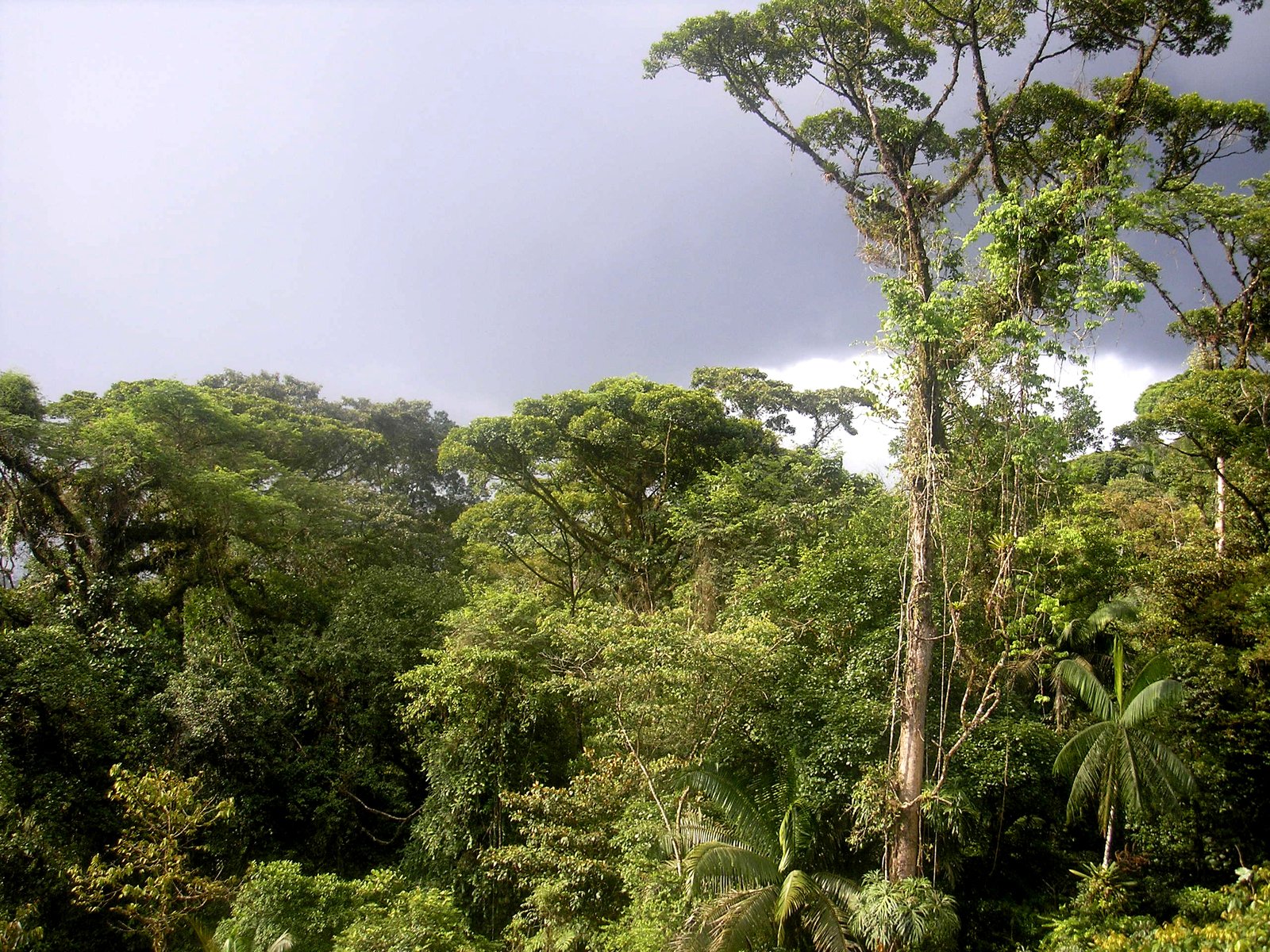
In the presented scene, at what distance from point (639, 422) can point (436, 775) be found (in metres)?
7.71

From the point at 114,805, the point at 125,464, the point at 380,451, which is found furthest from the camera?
the point at 380,451

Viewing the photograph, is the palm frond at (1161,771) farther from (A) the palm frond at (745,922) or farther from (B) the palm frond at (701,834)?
(B) the palm frond at (701,834)

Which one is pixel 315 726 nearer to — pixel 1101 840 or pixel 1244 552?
pixel 1101 840

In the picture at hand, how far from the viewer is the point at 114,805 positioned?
383 inches

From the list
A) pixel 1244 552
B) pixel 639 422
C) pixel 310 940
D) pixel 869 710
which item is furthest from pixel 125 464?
pixel 1244 552

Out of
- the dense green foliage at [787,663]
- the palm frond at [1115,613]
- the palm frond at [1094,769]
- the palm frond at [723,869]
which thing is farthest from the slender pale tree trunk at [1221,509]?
the palm frond at [723,869]

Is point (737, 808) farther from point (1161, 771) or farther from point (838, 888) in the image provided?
point (1161, 771)

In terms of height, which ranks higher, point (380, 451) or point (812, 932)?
point (380, 451)

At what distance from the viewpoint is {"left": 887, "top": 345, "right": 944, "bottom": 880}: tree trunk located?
6.81 meters

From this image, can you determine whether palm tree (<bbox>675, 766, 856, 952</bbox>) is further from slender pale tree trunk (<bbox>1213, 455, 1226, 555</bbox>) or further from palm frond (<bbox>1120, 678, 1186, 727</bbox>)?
slender pale tree trunk (<bbox>1213, 455, 1226, 555</bbox>)

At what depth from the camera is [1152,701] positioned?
739 cm

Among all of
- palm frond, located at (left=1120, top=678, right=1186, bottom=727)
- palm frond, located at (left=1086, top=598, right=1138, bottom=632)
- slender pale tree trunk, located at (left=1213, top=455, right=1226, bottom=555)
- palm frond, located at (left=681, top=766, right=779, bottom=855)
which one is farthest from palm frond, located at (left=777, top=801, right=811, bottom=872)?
slender pale tree trunk, located at (left=1213, top=455, right=1226, bottom=555)

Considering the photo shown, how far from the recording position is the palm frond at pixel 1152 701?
7277 millimetres

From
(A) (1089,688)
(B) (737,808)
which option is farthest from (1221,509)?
(B) (737,808)
